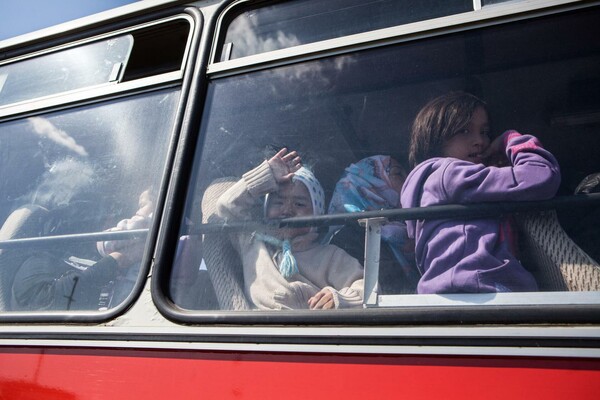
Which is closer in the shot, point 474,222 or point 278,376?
point 278,376

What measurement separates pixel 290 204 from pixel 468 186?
1.78 ft

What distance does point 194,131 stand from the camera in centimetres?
191

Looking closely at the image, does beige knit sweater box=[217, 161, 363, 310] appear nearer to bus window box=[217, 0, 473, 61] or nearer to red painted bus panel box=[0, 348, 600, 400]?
red painted bus panel box=[0, 348, 600, 400]

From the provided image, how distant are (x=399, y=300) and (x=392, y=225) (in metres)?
0.23

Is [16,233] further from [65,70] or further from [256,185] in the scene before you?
→ [256,185]

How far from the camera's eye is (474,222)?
1480 mm

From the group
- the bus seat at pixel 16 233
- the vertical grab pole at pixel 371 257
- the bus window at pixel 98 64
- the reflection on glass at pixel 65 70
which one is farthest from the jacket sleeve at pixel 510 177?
the bus seat at pixel 16 233

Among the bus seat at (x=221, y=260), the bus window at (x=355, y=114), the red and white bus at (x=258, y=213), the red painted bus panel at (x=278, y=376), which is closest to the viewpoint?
the red painted bus panel at (x=278, y=376)

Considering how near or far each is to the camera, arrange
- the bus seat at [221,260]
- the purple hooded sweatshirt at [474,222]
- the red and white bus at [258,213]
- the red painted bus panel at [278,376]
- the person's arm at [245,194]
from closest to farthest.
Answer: the red painted bus panel at [278,376] → the red and white bus at [258,213] → the purple hooded sweatshirt at [474,222] → the bus seat at [221,260] → the person's arm at [245,194]

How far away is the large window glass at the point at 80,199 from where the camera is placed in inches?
73.5

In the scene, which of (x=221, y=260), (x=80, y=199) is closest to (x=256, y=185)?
(x=221, y=260)

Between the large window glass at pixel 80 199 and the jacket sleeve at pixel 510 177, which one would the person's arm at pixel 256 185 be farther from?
the jacket sleeve at pixel 510 177

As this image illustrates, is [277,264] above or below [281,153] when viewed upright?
below

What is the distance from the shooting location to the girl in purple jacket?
1409 millimetres
